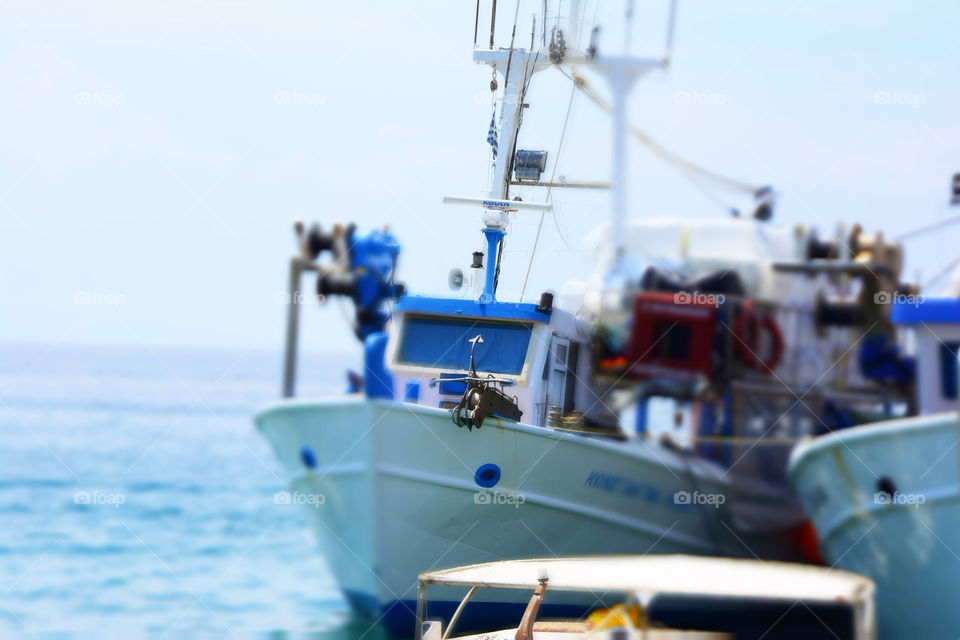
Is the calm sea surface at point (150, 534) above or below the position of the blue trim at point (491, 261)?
below

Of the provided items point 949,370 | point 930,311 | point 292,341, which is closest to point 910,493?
point 949,370

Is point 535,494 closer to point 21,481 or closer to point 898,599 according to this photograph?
point 898,599

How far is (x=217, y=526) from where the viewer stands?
27469 millimetres

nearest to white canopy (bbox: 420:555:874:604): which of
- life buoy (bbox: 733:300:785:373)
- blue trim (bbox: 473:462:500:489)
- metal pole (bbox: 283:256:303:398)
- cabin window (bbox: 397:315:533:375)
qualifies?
metal pole (bbox: 283:256:303:398)

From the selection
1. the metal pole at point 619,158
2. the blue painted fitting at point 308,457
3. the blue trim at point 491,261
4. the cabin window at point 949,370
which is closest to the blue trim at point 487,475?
the blue painted fitting at point 308,457

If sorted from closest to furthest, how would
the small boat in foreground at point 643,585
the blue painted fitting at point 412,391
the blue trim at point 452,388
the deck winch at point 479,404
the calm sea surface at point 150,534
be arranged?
the small boat in foreground at point 643,585
the deck winch at point 479,404
the blue trim at point 452,388
the blue painted fitting at point 412,391
the calm sea surface at point 150,534

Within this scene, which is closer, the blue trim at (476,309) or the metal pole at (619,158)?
the blue trim at (476,309)

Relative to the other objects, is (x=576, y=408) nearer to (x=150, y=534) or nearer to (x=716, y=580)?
(x=716, y=580)

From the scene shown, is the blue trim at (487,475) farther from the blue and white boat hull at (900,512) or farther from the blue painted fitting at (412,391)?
the blue and white boat hull at (900,512)

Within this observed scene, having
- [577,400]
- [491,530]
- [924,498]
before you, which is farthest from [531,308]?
[924,498]

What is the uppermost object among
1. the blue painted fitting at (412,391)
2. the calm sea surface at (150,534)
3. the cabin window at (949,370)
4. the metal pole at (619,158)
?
the metal pole at (619,158)

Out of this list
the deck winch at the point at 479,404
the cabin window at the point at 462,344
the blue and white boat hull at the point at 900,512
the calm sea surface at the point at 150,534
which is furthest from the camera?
the calm sea surface at the point at 150,534

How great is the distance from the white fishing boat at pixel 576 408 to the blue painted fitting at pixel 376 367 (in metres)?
0.02

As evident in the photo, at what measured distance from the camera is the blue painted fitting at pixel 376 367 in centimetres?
989
